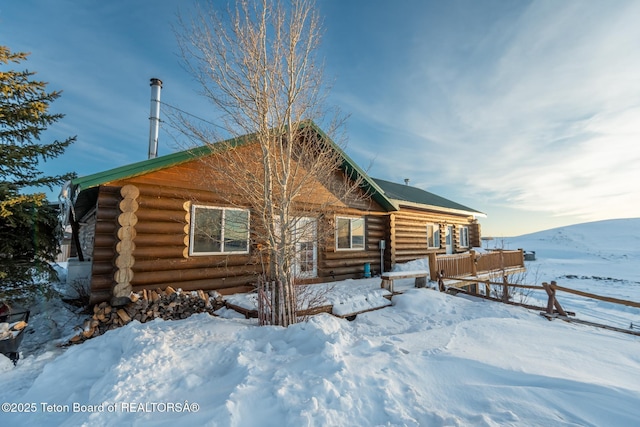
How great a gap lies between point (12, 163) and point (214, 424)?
8.05 meters

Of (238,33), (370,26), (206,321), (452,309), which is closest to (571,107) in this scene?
(370,26)

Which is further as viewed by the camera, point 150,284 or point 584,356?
point 150,284

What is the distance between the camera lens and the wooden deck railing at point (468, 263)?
9.83 meters

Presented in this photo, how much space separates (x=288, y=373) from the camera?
10.6 feet

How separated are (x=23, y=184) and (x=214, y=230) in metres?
4.57

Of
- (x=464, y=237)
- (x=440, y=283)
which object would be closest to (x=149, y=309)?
(x=440, y=283)

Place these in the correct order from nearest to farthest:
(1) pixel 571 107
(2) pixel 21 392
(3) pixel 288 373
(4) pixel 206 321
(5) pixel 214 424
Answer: (5) pixel 214 424 < (3) pixel 288 373 < (2) pixel 21 392 < (4) pixel 206 321 < (1) pixel 571 107

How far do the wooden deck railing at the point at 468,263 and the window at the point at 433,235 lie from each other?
3.38 m

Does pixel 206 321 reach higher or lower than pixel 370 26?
lower

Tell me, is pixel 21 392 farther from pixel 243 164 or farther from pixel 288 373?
pixel 243 164

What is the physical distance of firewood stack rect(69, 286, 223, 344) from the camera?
5621 mm

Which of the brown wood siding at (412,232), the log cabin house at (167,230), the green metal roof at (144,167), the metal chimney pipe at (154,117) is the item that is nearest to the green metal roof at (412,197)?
the brown wood siding at (412,232)

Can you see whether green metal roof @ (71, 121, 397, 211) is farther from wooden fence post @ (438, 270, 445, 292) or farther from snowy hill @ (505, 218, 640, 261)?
snowy hill @ (505, 218, 640, 261)

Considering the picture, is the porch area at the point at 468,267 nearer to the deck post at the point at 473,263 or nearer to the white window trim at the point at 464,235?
the deck post at the point at 473,263
